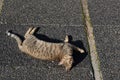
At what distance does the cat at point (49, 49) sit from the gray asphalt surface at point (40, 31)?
67mm

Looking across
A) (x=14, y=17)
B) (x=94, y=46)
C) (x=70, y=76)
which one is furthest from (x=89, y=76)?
(x=14, y=17)

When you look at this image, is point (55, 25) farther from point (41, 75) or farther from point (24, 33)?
point (41, 75)

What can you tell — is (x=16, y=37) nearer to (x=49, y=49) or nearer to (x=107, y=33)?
(x=49, y=49)

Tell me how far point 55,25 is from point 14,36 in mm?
628

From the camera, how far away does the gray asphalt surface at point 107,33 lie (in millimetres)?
3932

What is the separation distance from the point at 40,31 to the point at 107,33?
3.09 ft

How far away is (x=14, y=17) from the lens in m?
4.65

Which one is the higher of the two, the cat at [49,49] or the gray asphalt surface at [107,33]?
the cat at [49,49]

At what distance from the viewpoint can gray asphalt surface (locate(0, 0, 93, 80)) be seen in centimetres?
383

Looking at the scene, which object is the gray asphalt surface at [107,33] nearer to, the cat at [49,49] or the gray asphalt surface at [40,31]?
the gray asphalt surface at [40,31]

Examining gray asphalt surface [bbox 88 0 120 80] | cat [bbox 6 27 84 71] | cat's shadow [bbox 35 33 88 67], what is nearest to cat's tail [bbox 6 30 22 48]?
cat [bbox 6 27 84 71]

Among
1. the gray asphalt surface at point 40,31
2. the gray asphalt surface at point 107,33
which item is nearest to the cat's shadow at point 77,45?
the gray asphalt surface at point 40,31

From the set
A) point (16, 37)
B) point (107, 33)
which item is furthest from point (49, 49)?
point (107, 33)

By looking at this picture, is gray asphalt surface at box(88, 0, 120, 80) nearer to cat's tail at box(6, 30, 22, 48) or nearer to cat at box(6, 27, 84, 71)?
cat at box(6, 27, 84, 71)
